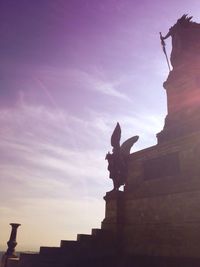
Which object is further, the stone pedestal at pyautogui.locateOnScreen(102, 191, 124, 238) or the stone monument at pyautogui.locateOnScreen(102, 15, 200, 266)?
the stone pedestal at pyautogui.locateOnScreen(102, 191, 124, 238)

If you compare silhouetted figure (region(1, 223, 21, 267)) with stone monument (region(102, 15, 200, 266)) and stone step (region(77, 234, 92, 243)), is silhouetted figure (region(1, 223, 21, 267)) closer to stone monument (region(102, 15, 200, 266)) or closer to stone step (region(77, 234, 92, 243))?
stone step (region(77, 234, 92, 243))

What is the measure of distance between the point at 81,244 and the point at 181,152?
579 centimetres

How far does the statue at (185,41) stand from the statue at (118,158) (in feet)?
19.3

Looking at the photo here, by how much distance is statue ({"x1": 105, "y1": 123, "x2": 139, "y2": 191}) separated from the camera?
1455 cm

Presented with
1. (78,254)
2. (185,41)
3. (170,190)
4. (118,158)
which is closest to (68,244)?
(78,254)

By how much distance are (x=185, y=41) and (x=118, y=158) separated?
8.51m

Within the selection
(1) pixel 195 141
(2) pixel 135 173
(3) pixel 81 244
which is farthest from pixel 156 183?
(3) pixel 81 244

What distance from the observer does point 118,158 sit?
581 inches

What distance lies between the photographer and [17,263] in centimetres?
1125

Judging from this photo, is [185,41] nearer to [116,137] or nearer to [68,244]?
[116,137]

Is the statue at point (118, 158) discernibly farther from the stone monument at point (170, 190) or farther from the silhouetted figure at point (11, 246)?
the silhouetted figure at point (11, 246)

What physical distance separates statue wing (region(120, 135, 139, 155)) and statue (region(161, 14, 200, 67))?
5.63 meters

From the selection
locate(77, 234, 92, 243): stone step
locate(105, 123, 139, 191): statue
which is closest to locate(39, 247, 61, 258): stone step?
locate(77, 234, 92, 243): stone step

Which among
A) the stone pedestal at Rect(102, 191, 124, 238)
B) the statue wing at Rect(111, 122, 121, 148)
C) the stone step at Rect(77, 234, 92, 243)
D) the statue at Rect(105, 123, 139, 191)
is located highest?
the statue wing at Rect(111, 122, 121, 148)
